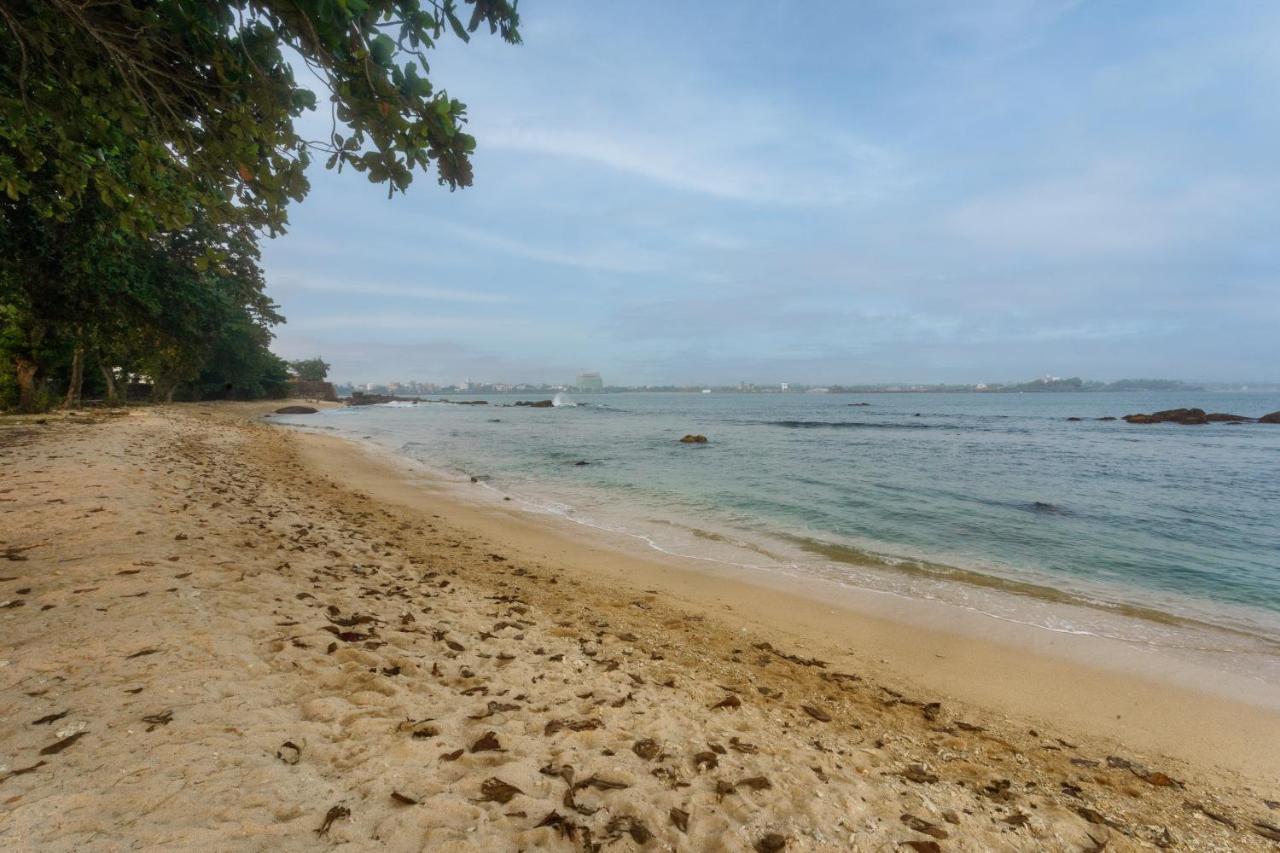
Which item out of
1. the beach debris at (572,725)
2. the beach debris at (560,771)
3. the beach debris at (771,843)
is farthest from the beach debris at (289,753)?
the beach debris at (771,843)

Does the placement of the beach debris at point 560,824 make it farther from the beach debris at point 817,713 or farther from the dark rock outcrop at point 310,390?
the dark rock outcrop at point 310,390

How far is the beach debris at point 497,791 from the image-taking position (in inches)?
108

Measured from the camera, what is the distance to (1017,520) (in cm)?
1373

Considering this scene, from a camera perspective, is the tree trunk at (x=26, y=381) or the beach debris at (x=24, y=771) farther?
the tree trunk at (x=26, y=381)

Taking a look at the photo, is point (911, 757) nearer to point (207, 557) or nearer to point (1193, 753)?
point (1193, 753)

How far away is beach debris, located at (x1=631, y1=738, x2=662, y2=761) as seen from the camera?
11.0 ft

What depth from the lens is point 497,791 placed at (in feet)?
9.16

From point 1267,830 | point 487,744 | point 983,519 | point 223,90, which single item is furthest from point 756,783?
point 983,519

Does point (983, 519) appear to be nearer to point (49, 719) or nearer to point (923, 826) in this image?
point (923, 826)

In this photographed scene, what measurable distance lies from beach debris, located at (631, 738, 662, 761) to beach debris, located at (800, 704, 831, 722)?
1.64 m

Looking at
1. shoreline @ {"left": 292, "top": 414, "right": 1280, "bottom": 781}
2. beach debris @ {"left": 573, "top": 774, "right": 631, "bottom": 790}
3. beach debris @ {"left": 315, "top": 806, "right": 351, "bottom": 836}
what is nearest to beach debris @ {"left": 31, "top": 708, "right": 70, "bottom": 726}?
beach debris @ {"left": 315, "top": 806, "right": 351, "bottom": 836}

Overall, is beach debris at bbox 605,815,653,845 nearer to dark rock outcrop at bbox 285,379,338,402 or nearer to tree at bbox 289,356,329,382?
dark rock outcrop at bbox 285,379,338,402

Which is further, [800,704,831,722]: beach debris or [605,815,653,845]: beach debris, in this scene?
[800,704,831,722]: beach debris

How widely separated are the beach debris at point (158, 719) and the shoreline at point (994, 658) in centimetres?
550
